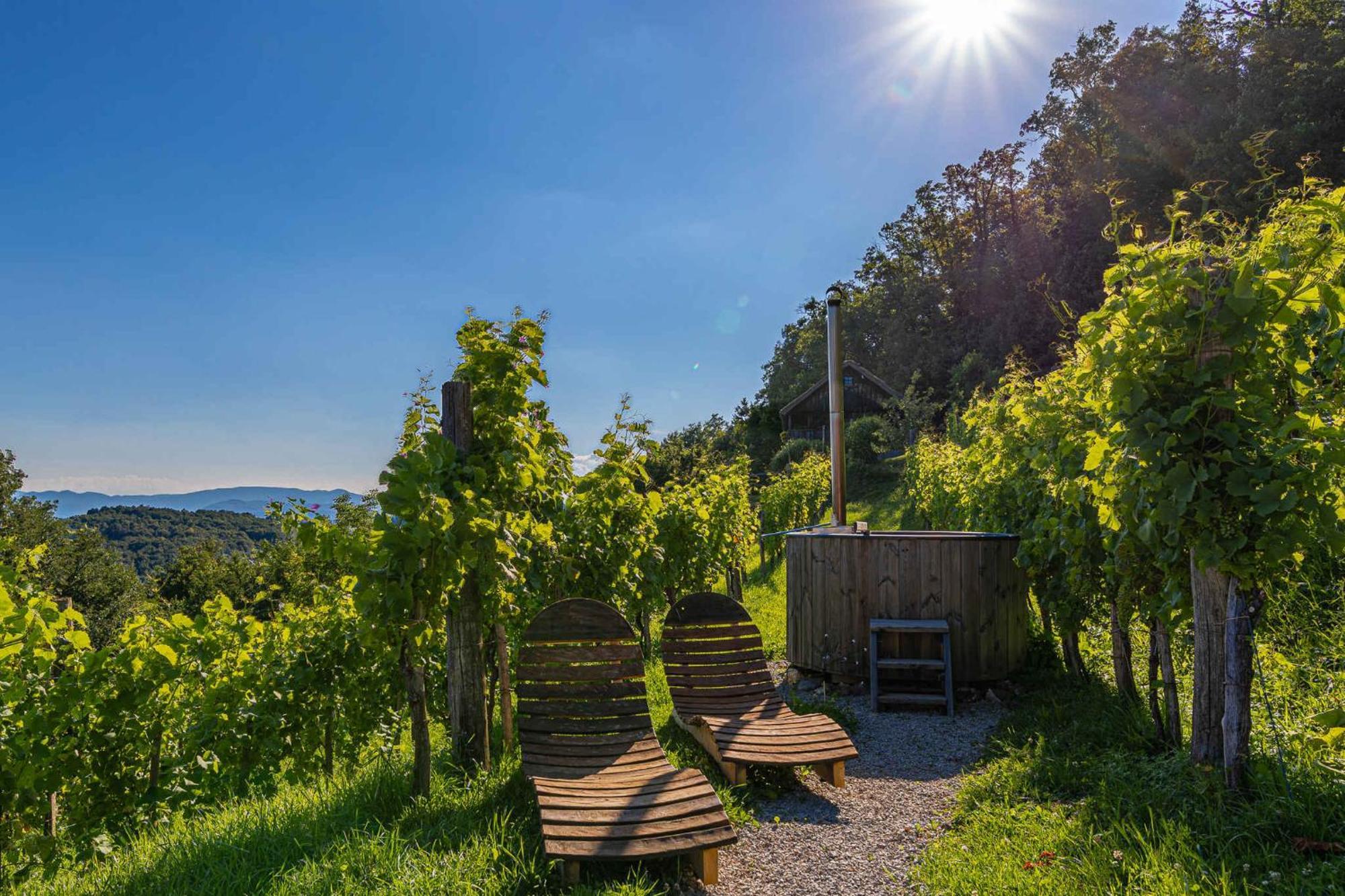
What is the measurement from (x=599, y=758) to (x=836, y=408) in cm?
573

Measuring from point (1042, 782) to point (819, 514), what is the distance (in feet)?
55.0

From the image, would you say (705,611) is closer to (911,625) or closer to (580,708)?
(580,708)

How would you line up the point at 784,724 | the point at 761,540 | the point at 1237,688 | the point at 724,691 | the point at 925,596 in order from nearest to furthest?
the point at 1237,688 → the point at 784,724 → the point at 724,691 → the point at 925,596 → the point at 761,540

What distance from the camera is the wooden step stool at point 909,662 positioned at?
6207mm

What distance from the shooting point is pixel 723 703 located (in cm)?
549

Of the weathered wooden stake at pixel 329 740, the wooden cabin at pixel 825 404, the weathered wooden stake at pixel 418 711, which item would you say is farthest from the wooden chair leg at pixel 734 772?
the wooden cabin at pixel 825 404

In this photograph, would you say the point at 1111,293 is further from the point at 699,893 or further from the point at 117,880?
the point at 117,880

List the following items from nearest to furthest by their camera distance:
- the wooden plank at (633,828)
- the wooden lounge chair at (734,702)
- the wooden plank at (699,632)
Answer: the wooden plank at (633,828) → the wooden lounge chair at (734,702) → the wooden plank at (699,632)

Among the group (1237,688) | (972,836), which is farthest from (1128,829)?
(1237,688)

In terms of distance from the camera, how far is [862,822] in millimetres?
4121

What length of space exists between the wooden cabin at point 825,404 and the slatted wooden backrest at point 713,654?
995 inches

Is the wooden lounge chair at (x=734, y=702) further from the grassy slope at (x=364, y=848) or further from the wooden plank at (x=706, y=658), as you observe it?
the grassy slope at (x=364, y=848)

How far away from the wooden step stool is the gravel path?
363 millimetres

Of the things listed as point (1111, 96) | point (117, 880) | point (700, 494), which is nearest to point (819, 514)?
point (700, 494)
